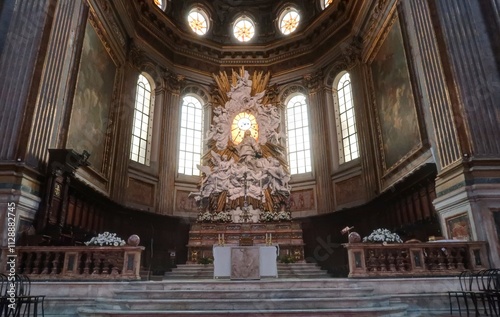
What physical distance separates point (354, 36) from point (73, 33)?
10654mm

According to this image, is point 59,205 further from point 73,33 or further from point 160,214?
point 160,214

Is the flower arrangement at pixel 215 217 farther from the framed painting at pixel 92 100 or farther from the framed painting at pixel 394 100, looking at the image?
the framed painting at pixel 394 100

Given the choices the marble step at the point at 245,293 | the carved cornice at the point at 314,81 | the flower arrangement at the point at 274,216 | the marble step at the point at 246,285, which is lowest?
the marble step at the point at 245,293

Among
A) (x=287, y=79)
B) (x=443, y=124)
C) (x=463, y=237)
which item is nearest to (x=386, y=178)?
(x=443, y=124)

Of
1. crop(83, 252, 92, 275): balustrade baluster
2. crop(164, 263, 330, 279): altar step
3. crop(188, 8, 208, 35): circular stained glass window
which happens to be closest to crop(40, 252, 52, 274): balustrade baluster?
crop(83, 252, 92, 275): balustrade baluster

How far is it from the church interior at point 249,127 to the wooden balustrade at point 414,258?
0.24ft

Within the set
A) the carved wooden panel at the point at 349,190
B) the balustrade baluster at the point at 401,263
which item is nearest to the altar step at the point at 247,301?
the balustrade baluster at the point at 401,263

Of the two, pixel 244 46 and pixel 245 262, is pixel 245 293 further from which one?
pixel 244 46

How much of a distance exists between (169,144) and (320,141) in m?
6.63

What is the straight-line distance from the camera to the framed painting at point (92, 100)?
34.6 ft

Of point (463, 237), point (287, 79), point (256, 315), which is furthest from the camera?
point (287, 79)

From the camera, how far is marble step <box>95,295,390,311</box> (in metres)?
5.50

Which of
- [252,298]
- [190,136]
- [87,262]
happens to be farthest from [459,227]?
[190,136]

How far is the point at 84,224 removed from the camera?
33.5 feet
